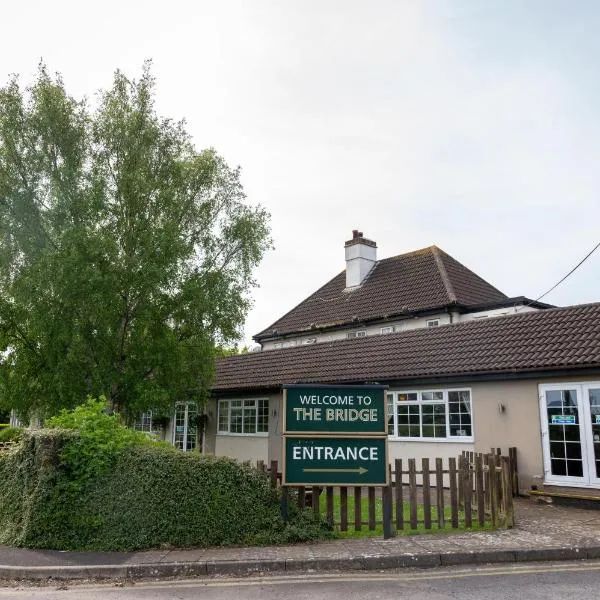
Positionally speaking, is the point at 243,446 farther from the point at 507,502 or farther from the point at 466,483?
the point at 507,502

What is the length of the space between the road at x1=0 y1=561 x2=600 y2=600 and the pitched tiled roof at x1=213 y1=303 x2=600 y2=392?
6.86 meters

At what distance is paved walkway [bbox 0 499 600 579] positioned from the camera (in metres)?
7.45

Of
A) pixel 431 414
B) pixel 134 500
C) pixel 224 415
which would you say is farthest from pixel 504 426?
pixel 224 415

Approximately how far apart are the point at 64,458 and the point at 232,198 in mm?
13868

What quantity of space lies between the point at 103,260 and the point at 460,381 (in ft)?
35.7

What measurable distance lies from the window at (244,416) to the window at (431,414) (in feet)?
18.9

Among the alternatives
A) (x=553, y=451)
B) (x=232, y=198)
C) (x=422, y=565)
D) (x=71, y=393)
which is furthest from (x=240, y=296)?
(x=422, y=565)

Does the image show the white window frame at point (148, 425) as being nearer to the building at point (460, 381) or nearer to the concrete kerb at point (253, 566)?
the building at point (460, 381)

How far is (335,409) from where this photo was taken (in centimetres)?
934

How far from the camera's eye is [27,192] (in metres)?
18.0

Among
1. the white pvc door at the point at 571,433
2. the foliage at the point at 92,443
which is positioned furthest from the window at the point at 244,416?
the foliage at the point at 92,443

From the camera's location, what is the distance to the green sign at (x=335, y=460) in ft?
29.7

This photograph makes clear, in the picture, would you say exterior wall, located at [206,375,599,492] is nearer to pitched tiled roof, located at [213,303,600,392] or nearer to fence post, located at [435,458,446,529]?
pitched tiled roof, located at [213,303,600,392]

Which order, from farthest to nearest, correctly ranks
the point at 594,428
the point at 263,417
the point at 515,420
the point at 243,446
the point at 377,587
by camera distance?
the point at 243,446, the point at 263,417, the point at 515,420, the point at 594,428, the point at 377,587
